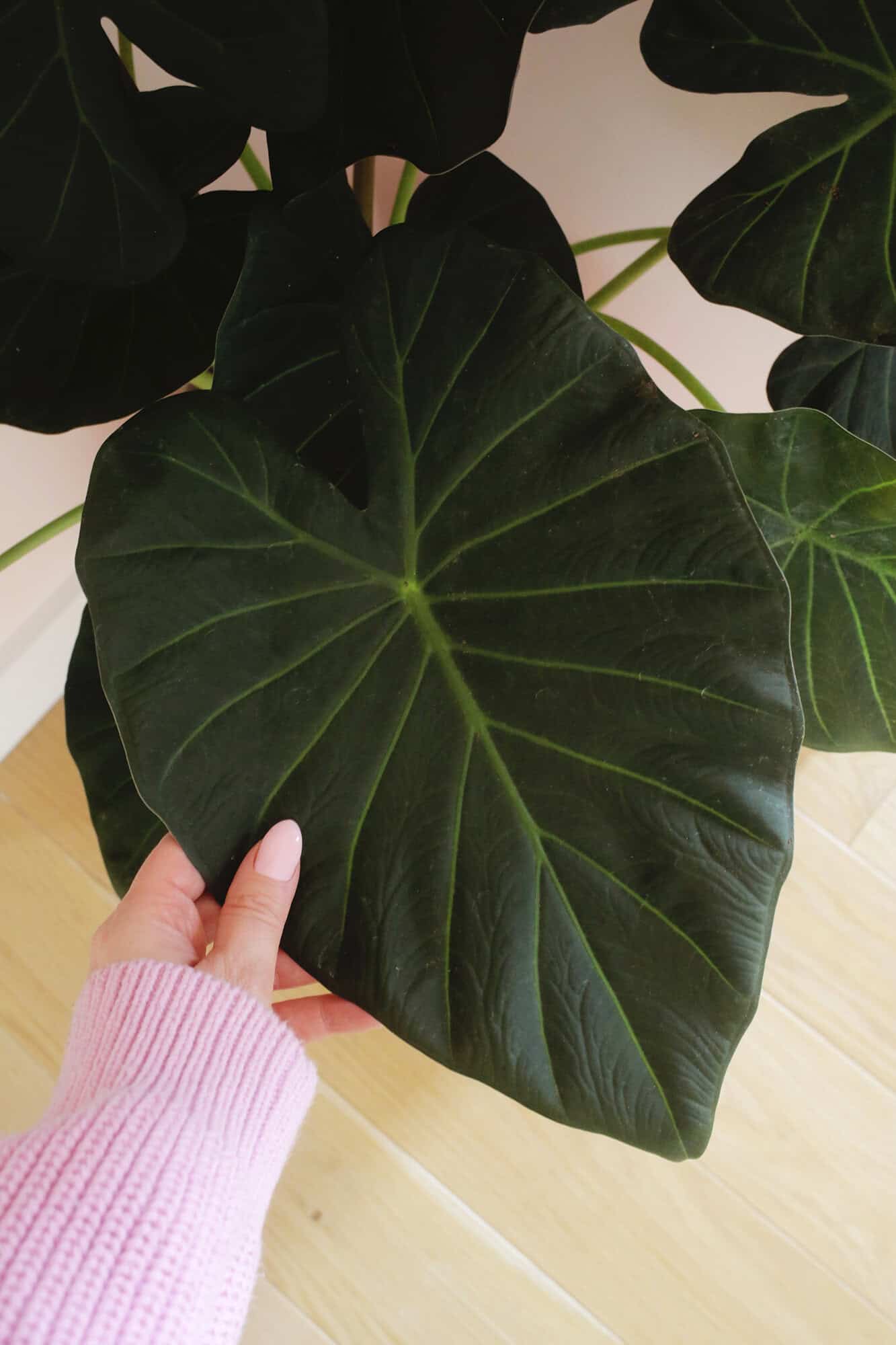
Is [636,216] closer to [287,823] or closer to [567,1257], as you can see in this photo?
[287,823]

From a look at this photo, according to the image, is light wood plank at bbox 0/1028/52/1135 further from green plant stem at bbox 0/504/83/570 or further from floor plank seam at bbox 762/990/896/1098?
floor plank seam at bbox 762/990/896/1098

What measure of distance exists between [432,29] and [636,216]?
60cm

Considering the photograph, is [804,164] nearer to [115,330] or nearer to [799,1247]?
[115,330]

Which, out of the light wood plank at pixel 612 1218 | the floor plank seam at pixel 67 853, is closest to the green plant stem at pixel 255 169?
the floor plank seam at pixel 67 853

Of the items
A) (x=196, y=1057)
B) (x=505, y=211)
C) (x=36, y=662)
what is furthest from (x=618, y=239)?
(x=36, y=662)

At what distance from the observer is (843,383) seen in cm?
97

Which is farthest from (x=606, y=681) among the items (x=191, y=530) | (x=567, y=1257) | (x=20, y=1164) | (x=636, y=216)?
(x=567, y=1257)

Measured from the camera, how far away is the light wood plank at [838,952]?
129 centimetres

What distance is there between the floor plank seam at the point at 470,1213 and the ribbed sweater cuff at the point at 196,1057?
0.63m

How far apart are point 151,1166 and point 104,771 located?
420mm

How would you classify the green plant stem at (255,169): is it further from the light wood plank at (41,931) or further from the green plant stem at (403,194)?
the light wood plank at (41,931)

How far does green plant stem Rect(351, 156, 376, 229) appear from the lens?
97 centimetres

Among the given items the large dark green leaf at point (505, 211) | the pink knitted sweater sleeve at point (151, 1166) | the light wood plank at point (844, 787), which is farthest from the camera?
the light wood plank at point (844, 787)

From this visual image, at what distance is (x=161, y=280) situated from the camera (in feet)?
2.69
